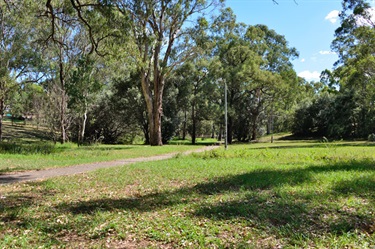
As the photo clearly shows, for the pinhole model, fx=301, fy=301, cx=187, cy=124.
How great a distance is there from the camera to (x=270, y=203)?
6.05 meters

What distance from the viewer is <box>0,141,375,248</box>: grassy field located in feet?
14.4

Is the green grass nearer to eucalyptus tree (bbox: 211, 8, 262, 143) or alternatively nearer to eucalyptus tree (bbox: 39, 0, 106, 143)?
eucalyptus tree (bbox: 39, 0, 106, 143)

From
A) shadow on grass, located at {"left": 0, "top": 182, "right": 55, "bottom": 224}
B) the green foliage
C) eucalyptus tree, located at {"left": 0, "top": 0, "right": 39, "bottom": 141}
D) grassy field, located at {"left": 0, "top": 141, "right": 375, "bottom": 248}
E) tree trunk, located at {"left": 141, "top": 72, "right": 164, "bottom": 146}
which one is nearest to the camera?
grassy field, located at {"left": 0, "top": 141, "right": 375, "bottom": 248}

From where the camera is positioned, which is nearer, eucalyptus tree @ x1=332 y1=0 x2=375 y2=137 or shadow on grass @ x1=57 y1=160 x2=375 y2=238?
shadow on grass @ x1=57 y1=160 x2=375 y2=238

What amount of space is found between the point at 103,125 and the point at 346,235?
111ft

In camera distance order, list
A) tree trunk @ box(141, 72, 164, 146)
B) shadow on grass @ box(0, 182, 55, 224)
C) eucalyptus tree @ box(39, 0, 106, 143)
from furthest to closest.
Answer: tree trunk @ box(141, 72, 164, 146) < eucalyptus tree @ box(39, 0, 106, 143) < shadow on grass @ box(0, 182, 55, 224)

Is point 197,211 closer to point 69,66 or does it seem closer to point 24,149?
point 24,149

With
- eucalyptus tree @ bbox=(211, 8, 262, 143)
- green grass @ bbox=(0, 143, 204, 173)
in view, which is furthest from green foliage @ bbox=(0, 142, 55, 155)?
eucalyptus tree @ bbox=(211, 8, 262, 143)

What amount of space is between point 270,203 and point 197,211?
1.51 m

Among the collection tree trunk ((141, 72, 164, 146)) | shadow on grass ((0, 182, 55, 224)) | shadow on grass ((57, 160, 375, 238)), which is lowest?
shadow on grass ((0, 182, 55, 224))

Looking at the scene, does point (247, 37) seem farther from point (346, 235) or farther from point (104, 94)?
point (346, 235)

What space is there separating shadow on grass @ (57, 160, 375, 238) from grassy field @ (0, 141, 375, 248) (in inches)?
0.6

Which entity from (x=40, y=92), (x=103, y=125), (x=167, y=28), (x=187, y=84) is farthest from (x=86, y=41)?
(x=187, y=84)

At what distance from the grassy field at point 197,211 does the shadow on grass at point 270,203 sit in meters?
0.02
